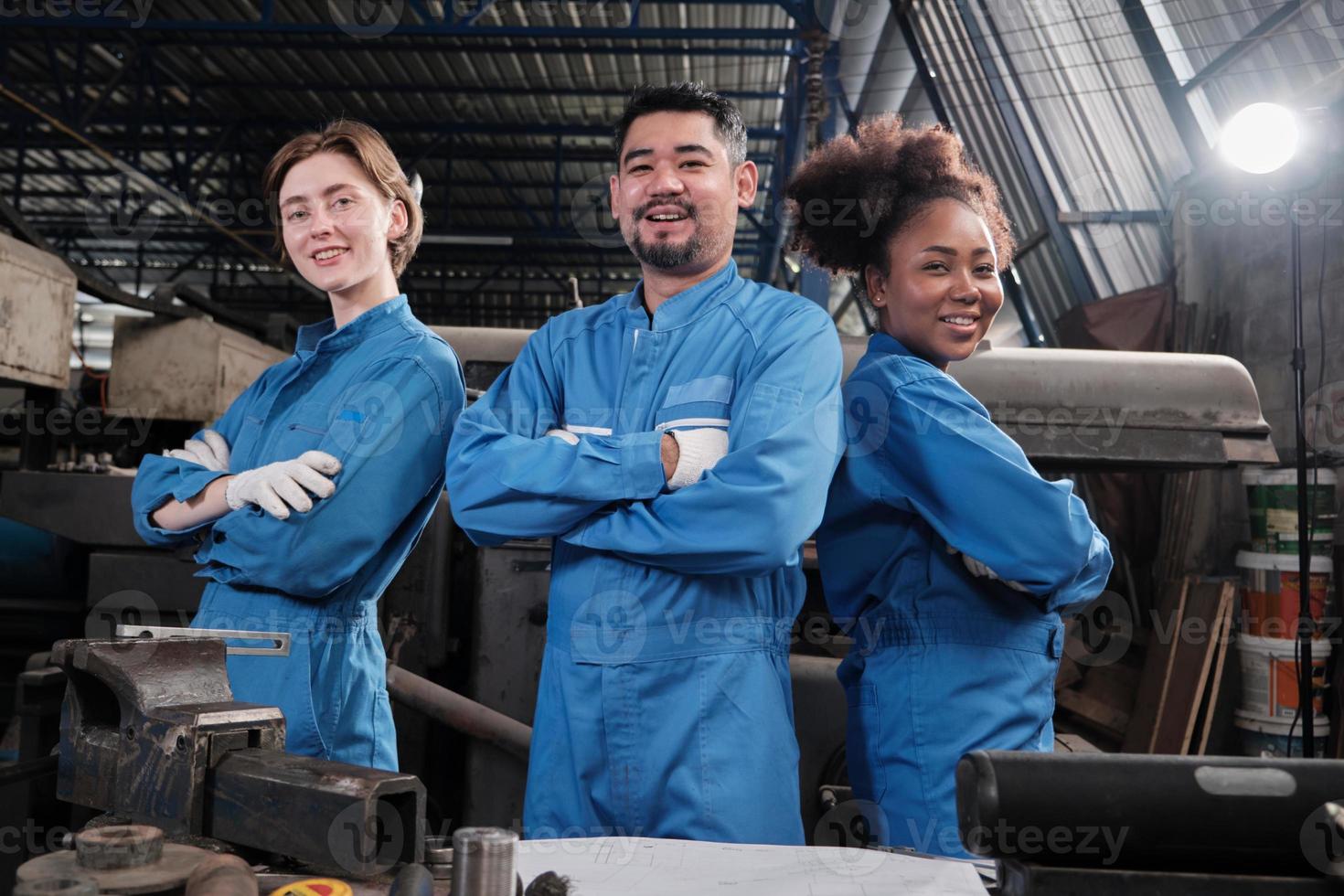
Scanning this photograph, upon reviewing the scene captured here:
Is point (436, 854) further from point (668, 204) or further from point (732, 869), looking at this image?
point (668, 204)

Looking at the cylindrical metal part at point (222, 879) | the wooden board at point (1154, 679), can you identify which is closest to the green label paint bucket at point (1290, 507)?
the wooden board at point (1154, 679)

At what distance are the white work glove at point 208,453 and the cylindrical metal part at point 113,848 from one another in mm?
919

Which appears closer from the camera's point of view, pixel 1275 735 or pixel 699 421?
pixel 699 421

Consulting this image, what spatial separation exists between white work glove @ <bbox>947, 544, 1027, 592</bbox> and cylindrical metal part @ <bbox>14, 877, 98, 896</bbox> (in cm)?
108

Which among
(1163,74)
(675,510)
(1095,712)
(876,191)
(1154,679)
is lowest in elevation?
(1095,712)

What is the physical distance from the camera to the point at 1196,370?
7.76 feet

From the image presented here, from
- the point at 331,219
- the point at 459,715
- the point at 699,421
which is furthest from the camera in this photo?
the point at 459,715

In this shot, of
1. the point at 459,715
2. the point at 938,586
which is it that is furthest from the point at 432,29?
the point at 938,586

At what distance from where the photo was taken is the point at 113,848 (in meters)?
0.75

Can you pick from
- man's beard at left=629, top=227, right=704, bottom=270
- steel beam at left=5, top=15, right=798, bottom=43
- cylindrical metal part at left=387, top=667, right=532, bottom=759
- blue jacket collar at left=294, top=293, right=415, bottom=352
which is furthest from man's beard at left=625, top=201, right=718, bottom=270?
steel beam at left=5, top=15, right=798, bottom=43

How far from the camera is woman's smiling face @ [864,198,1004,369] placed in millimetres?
1548

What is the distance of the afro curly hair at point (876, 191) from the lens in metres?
1.64

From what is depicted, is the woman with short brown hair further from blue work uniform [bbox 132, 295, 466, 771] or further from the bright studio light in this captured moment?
the bright studio light

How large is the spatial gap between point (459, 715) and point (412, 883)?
5.30ft
